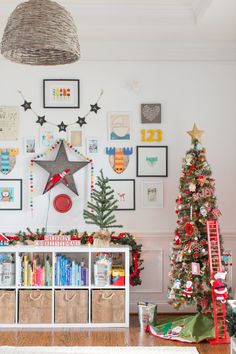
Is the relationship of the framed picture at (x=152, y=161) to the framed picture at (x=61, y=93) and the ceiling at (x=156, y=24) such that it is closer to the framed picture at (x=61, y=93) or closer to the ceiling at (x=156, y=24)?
the framed picture at (x=61, y=93)

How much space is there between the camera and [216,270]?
19.1 ft

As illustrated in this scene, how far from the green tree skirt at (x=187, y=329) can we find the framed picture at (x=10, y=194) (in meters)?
1.94

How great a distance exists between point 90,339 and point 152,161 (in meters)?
2.07

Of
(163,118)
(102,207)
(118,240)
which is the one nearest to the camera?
(102,207)

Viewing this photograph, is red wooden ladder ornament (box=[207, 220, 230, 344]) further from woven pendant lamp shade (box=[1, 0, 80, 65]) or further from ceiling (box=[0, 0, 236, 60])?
woven pendant lamp shade (box=[1, 0, 80, 65])

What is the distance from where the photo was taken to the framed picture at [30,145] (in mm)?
6734

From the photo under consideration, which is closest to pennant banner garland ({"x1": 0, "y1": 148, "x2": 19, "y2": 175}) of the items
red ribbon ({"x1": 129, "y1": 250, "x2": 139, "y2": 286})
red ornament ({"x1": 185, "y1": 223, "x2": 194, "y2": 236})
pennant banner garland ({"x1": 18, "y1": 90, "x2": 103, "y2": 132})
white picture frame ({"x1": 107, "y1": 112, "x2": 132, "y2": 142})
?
pennant banner garland ({"x1": 18, "y1": 90, "x2": 103, "y2": 132})

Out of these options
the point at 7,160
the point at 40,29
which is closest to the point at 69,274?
the point at 7,160

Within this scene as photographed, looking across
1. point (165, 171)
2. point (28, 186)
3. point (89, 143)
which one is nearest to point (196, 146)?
point (165, 171)

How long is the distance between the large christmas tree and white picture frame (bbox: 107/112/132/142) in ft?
2.82

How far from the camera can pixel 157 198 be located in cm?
678

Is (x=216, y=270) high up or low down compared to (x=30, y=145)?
down

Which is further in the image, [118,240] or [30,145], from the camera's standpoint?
[30,145]

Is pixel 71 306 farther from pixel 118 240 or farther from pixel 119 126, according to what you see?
pixel 119 126
